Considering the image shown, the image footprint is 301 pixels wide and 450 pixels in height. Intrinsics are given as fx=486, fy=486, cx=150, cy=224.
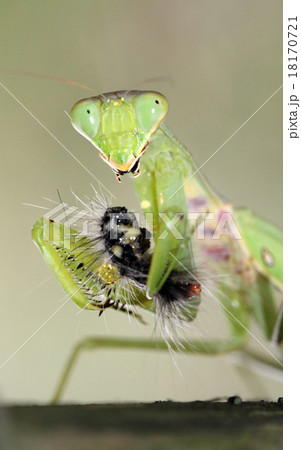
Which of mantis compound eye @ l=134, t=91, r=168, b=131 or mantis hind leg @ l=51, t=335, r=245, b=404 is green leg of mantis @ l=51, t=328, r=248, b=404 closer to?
mantis hind leg @ l=51, t=335, r=245, b=404

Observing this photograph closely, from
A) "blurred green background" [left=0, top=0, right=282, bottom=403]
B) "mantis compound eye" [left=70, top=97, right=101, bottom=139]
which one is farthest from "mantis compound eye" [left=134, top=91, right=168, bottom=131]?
"blurred green background" [left=0, top=0, right=282, bottom=403]

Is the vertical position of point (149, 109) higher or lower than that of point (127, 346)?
higher

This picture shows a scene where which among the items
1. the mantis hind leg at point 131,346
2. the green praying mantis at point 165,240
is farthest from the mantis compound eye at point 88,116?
the mantis hind leg at point 131,346

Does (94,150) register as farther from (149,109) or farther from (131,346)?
(149,109)

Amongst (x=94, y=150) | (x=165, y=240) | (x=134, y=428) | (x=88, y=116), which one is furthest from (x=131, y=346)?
(x=134, y=428)

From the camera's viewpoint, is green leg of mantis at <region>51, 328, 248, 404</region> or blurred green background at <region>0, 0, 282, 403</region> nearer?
green leg of mantis at <region>51, 328, 248, 404</region>

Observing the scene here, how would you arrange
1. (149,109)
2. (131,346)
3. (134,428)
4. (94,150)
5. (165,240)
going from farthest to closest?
(94,150), (131,346), (149,109), (165,240), (134,428)

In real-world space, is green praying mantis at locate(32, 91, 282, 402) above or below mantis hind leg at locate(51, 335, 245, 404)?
above
